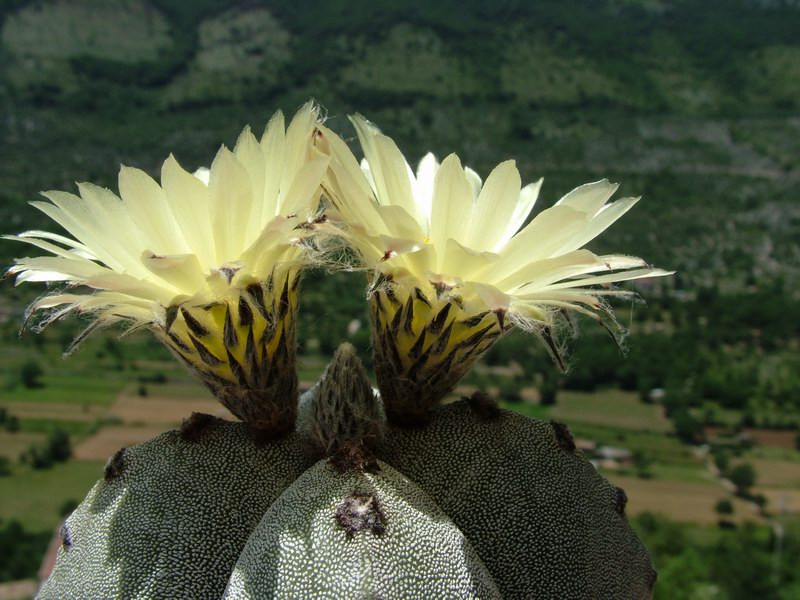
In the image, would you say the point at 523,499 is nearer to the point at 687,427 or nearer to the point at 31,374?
the point at 687,427

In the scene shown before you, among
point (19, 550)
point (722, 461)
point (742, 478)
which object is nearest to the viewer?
point (19, 550)

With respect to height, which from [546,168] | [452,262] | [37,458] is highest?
[452,262]

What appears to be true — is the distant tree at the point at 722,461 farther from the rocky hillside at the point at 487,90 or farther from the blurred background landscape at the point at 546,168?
the rocky hillside at the point at 487,90

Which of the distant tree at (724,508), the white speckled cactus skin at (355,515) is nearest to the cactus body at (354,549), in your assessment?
the white speckled cactus skin at (355,515)

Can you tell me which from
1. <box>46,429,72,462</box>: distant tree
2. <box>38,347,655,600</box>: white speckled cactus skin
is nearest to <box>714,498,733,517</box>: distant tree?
<box>46,429,72,462</box>: distant tree

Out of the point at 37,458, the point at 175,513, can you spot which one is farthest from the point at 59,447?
the point at 175,513

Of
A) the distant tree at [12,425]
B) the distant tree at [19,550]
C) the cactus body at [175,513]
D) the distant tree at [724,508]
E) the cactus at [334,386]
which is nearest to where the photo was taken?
the cactus at [334,386]
